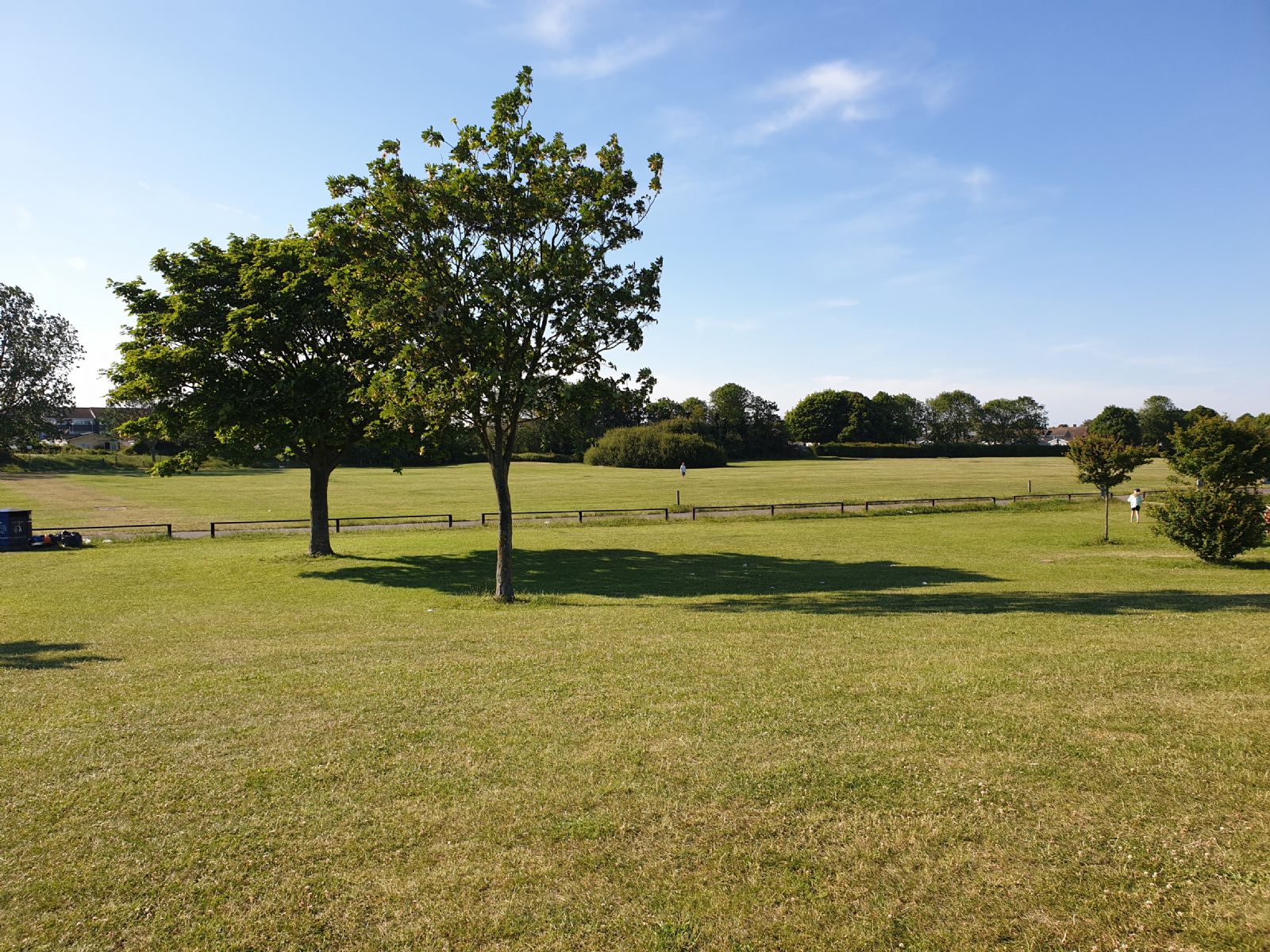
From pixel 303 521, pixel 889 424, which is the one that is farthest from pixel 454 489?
pixel 889 424

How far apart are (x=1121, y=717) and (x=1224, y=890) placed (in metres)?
3.40

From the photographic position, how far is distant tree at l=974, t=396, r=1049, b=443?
191250mm

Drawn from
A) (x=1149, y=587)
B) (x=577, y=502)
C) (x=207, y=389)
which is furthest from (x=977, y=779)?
(x=577, y=502)

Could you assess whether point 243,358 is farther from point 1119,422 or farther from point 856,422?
point 1119,422

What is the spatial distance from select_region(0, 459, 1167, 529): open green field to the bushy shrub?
11025mm

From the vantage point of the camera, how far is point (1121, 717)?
7969 mm

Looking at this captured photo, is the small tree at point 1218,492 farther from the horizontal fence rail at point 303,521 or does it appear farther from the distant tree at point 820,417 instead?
the distant tree at point 820,417

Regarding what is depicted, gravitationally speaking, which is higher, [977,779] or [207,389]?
[207,389]

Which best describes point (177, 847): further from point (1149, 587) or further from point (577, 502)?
point (577, 502)

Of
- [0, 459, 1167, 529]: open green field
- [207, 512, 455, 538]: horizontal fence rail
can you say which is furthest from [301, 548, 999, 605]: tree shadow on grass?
[0, 459, 1167, 529]: open green field

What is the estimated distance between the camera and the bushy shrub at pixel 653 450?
112688mm

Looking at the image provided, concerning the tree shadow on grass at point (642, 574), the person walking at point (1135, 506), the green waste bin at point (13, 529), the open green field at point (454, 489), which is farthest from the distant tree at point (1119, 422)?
the green waste bin at point (13, 529)

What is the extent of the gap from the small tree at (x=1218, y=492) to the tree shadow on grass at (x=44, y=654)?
3159cm

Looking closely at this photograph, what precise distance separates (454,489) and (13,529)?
39.4 meters
